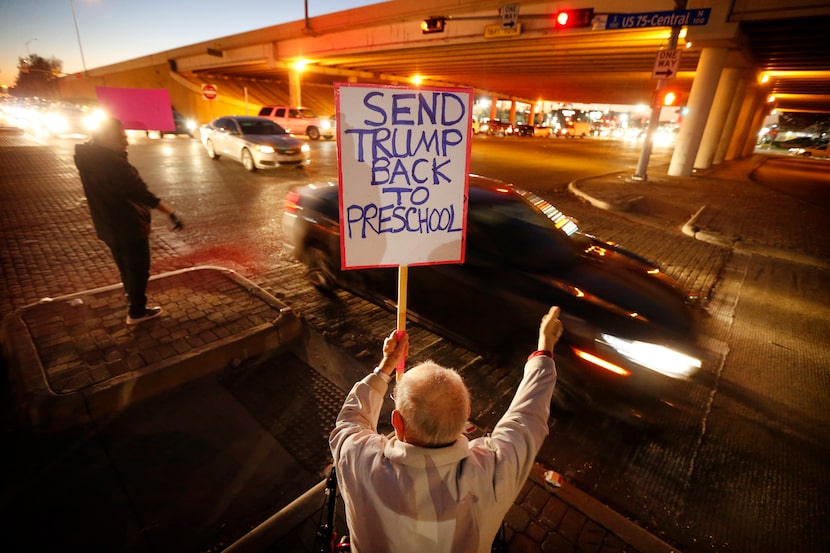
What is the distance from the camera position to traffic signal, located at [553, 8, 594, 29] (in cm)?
1267

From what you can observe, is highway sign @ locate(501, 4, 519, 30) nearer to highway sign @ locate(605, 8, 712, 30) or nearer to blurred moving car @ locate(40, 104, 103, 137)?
highway sign @ locate(605, 8, 712, 30)

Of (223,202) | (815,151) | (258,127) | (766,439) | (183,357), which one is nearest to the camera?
(766,439)

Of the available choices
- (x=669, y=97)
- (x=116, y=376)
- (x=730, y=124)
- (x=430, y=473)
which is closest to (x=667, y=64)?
(x=669, y=97)

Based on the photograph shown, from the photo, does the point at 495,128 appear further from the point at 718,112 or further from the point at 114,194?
the point at 114,194

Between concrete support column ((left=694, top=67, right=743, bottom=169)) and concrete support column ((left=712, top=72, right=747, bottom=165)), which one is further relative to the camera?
concrete support column ((left=712, top=72, right=747, bottom=165))

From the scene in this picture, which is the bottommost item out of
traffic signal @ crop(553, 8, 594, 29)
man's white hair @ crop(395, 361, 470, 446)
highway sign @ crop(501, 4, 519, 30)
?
man's white hair @ crop(395, 361, 470, 446)

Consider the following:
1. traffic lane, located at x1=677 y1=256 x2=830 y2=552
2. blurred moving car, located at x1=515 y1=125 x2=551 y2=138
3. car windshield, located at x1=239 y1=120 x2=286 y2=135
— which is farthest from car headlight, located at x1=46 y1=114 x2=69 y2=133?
blurred moving car, located at x1=515 y1=125 x2=551 y2=138

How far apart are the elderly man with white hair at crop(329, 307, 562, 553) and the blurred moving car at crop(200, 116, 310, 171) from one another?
13.0 meters

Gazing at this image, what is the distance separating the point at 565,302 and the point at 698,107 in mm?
16287

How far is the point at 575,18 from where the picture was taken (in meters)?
12.9

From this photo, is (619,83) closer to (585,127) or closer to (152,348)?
(585,127)

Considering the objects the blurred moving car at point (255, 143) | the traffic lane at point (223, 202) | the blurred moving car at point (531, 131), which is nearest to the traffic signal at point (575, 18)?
the traffic lane at point (223, 202)

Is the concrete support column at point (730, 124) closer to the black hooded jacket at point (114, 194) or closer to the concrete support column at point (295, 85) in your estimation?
the black hooded jacket at point (114, 194)

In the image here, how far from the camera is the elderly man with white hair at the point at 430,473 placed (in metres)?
1.21
